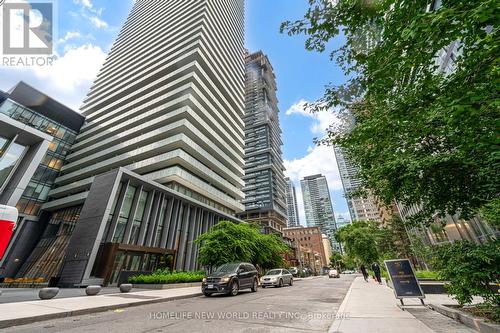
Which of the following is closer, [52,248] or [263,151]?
[52,248]

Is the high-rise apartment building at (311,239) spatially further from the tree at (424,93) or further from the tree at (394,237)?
the tree at (424,93)

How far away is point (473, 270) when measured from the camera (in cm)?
484

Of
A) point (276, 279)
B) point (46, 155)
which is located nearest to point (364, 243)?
point (276, 279)

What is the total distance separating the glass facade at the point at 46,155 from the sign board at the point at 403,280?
43340mm

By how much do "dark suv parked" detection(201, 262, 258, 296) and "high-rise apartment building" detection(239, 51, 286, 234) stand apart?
57310 mm

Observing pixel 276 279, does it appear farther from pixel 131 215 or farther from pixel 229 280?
pixel 131 215

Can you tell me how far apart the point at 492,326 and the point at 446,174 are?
136 inches

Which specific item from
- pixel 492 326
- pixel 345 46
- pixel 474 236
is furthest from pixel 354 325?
pixel 474 236

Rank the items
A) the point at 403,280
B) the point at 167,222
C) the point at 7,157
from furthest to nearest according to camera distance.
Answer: the point at 167,222, the point at 7,157, the point at 403,280

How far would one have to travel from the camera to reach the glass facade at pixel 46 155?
109ft

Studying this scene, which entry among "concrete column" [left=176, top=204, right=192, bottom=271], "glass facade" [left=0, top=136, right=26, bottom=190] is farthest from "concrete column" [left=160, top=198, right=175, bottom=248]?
"glass facade" [left=0, top=136, right=26, bottom=190]

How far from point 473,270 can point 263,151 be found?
90.8 m

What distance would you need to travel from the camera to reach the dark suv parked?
11.6 meters

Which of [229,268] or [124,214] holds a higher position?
[124,214]
